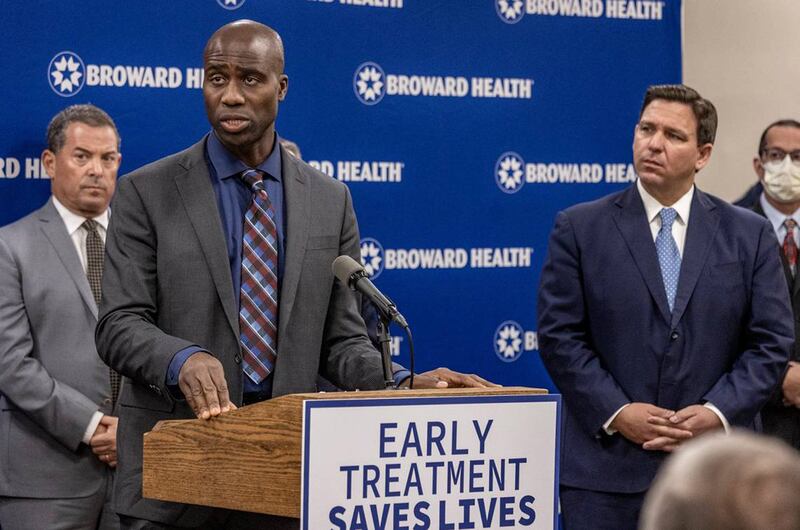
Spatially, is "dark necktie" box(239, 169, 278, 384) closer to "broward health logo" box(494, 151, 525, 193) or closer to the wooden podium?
the wooden podium

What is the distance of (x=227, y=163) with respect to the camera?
3.01 metres

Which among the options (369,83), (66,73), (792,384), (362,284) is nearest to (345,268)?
(362,284)

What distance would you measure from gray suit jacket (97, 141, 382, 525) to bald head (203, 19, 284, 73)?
27 centimetres

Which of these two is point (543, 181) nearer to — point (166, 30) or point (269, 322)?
point (166, 30)

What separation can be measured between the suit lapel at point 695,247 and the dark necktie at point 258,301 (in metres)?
1.62

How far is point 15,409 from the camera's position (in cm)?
461

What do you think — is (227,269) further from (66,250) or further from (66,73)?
(66,73)

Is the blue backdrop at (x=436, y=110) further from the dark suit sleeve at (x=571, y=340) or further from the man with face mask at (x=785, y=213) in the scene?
the dark suit sleeve at (x=571, y=340)

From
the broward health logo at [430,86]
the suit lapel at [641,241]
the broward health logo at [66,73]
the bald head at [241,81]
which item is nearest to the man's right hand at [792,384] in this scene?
the suit lapel at [641,241]

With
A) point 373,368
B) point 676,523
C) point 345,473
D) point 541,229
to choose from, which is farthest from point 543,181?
point 676,523

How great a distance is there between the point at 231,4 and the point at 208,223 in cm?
258

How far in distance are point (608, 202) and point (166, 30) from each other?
2064mm

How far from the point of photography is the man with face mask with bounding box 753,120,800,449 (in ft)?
17.3

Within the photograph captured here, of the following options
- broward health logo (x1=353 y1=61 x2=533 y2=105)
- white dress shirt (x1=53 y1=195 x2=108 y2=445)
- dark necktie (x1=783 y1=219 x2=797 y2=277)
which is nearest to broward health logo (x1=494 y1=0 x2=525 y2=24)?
broward health logo (x1=353 y1=61 x2=533 y2=105)
